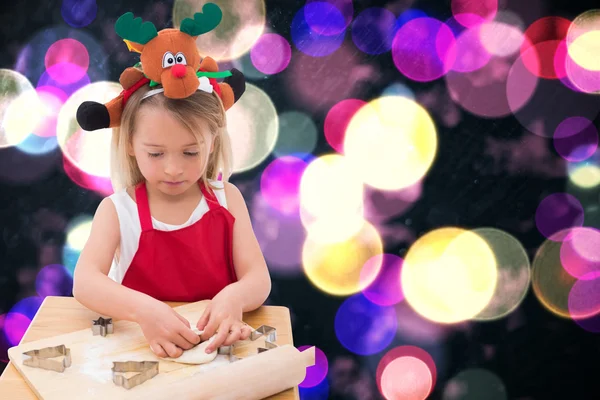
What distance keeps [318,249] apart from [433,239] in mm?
308

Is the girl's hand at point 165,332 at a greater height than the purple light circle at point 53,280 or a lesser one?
greater

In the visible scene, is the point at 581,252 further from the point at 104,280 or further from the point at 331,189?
the point at 104,280

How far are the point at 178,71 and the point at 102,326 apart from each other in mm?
378

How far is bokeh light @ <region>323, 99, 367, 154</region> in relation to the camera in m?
1.52

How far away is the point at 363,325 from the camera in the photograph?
5.35 feet

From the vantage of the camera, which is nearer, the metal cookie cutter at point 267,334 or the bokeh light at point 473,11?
the metal cookie cutter at point 267,334

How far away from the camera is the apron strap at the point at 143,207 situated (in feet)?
3.24

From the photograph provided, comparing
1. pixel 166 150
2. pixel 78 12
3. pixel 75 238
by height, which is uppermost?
pixel 78 12

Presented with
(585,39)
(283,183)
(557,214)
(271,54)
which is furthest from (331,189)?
(585,39)

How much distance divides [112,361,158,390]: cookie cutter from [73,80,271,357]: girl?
0.26ft

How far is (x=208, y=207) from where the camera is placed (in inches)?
40.8

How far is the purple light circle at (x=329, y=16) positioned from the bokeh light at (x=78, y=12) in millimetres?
538

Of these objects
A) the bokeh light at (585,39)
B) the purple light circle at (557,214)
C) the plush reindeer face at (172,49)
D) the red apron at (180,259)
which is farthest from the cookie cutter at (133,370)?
the bokeh light at (585,39)

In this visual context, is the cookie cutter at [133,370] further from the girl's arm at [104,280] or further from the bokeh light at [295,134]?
the bokeh light at [295,134]
